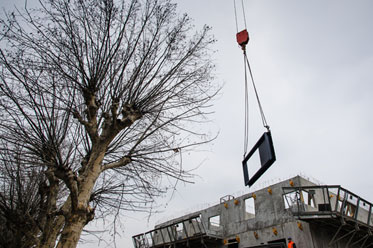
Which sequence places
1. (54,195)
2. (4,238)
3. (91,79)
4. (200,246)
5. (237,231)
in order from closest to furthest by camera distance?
(91,79), (54,195), (4,238), (237,231), (200,246)

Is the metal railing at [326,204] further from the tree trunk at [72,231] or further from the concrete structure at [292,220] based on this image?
the tree trunk at [72,231]

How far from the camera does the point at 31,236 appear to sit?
24.8 feet

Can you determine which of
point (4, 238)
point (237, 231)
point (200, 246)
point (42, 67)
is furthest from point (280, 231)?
point (42, 67)

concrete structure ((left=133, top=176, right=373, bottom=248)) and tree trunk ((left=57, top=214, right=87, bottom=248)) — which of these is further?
concrete structure ((left=133, top=176, right=373, bottom=248))

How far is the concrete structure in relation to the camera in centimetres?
1280

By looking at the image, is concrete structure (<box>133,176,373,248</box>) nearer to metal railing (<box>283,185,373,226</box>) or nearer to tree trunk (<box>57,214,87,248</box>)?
metal railing (<box>283,185,373,226</box>)

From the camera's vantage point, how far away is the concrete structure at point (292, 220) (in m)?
12.8

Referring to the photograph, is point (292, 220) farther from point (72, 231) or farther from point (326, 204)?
point (72, 231)

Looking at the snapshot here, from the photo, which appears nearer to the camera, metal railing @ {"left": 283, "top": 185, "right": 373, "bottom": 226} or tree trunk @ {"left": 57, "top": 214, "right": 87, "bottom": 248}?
tree trunk @ {"left": 57, "top": 214, "right": 87, "bottom": 248}

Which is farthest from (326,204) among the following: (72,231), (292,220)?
(72,231)

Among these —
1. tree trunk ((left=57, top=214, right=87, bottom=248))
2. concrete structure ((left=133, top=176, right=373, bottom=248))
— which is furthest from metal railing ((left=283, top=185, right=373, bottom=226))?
tree trunk ((left=57, top=214, right=87, bottom=248))

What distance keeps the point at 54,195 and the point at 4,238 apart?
4.68 m

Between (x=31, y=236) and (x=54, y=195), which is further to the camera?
(x=54, y=195)

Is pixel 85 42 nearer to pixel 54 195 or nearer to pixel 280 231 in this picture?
pixel 54 195
